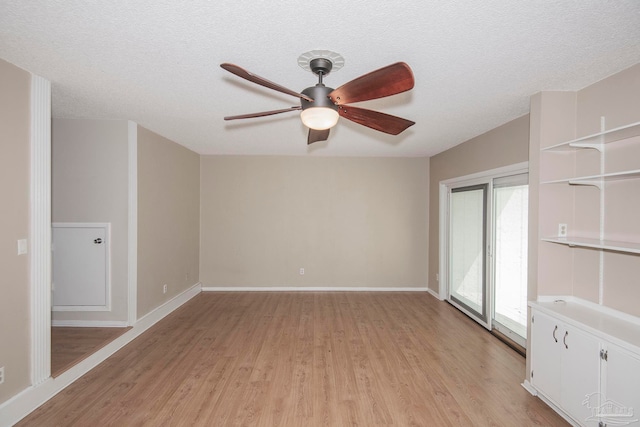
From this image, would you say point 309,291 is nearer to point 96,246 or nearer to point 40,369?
point 96,246

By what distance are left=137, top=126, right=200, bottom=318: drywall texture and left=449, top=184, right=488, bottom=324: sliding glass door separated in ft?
14.6

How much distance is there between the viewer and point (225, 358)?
310 cm

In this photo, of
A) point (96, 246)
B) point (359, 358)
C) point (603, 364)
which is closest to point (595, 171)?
point (603, 364)

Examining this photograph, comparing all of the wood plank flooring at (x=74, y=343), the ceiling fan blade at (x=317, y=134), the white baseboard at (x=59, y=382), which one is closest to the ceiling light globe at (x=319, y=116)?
the ceiling fan blade at (x=317, y=134)

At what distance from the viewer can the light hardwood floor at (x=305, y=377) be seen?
2.24m

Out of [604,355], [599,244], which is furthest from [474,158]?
[604,355]

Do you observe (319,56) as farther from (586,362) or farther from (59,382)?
(59,382)

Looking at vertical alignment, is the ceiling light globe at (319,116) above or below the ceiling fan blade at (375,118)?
below

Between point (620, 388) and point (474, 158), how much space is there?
2.96 m

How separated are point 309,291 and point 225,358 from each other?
102 inches

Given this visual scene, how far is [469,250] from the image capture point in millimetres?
4480

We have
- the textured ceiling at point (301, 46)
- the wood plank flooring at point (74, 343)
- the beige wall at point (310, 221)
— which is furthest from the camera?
the beige wall at point (310, 221)

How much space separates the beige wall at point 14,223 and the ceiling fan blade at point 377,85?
Result: 231 centimetres

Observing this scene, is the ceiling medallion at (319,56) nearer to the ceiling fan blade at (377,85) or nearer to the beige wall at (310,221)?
the ceiling fan blade at (377,85)
